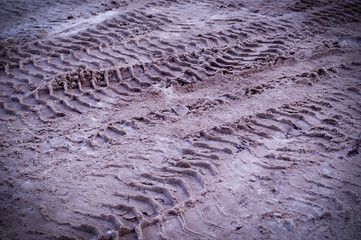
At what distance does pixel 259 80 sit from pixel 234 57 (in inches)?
26.3

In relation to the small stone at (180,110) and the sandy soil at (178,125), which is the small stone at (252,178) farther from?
the small stone at (180,110)

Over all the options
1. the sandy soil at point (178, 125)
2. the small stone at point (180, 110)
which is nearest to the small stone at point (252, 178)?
the sandy soil at point (178, 125)

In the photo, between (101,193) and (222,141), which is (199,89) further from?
(101,193)

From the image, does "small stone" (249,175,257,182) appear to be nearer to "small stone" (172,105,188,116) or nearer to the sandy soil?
the sandy soil

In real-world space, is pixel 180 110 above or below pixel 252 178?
above

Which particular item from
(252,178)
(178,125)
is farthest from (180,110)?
(252,178)

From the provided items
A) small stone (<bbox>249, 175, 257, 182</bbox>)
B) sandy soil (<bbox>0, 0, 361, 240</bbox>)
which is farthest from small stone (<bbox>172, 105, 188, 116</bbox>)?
small stone (<bbox>249, 175, 257, 182</bbox>)

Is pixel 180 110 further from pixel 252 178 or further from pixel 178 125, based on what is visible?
pixel 252 178

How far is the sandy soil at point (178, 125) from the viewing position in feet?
7.85

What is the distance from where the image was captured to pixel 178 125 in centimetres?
341

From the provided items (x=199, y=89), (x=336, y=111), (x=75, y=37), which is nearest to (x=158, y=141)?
(x=199, y=89)

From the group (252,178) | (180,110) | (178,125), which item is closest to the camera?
(252,178)

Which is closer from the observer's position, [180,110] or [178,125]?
[178,125]

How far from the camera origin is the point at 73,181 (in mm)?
2695
